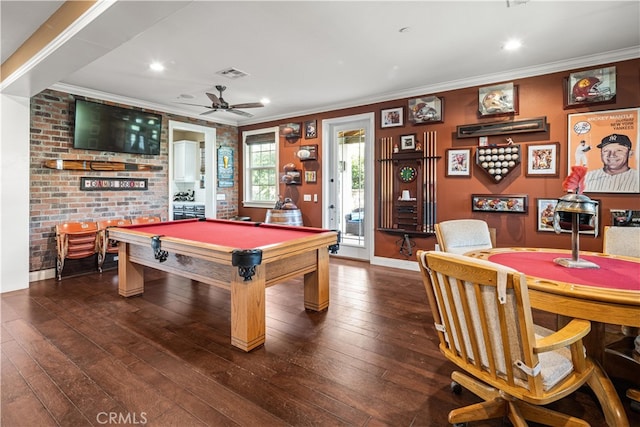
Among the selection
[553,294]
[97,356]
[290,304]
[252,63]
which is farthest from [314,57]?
[97,356]

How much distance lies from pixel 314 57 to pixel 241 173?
3872 mm

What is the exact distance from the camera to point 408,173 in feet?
15.4

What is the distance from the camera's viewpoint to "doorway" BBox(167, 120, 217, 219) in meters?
5.67

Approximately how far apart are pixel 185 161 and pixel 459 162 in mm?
6151

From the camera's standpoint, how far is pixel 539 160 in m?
3.76

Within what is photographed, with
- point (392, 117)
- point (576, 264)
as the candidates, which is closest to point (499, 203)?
point (392, 117)

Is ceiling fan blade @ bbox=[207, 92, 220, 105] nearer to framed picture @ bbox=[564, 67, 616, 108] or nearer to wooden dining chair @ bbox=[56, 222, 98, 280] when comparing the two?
wooden dining chair @ bbox=[56, 222, 98, 280]

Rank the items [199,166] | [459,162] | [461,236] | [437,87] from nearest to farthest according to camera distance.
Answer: [461,236] → [459,162] → [437,87] → [199,166]

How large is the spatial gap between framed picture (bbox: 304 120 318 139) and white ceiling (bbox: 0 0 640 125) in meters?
1.09

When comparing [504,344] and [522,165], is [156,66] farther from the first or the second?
[522,165]

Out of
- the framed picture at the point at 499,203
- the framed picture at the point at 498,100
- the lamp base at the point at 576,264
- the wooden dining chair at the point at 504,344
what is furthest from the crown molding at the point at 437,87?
the wooden dining chair at the point at 504,344

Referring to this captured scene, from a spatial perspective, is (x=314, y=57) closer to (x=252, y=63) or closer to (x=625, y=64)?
(x=252, y=63)

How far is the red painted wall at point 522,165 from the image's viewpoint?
3375 mm

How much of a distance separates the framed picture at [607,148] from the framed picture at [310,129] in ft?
12.0
